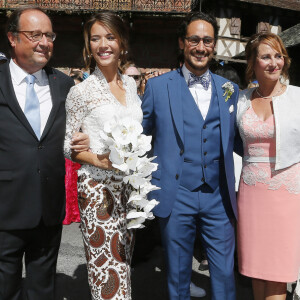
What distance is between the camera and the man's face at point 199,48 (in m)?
2.76

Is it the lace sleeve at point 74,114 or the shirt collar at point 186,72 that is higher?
the shirt collar at point 186,72

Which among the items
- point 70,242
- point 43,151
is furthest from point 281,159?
point 70,242

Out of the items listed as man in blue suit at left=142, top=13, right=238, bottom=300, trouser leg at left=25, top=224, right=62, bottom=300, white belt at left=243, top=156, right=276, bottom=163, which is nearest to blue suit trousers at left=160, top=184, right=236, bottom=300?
man in blue suit at left=142, top=13, right=238, bottom=300

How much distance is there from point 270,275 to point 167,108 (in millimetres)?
1527

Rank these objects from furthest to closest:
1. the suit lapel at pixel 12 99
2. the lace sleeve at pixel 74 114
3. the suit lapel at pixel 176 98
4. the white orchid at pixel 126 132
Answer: the suit lapel at pixel 176 98 → the lace sleeve at pixel 74 114 → the suit lapel at pixel 12 99 → the white orchid at pixel 126 132

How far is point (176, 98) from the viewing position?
2754 millimetres

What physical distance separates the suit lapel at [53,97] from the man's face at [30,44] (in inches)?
6.2

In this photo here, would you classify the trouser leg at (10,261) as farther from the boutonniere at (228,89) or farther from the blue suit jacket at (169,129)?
the boutonniere at (228,89)

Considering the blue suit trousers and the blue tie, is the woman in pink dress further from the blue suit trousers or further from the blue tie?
the blue tie

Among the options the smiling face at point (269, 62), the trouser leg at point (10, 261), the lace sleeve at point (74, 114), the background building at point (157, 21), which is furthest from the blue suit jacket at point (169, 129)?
the background building at point (157, 21)

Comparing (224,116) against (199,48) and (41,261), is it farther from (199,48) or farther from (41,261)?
(41,261)

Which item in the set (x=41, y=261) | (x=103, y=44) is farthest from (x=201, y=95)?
(x=41, y=261)

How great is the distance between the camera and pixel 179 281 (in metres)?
2.77
